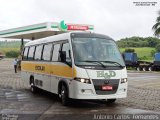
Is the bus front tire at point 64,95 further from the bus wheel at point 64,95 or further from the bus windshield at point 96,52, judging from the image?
the bus windshield at point 96,52

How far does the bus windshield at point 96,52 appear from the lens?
1254 cm

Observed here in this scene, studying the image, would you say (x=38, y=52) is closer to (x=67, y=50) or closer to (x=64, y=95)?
(x=67, y=50)

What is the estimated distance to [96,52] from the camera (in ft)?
42.4

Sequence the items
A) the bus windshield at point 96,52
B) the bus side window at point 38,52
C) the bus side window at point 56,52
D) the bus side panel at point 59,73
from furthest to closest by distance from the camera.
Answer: the bus side window at point 38,52 < the bus side window at point 56,52 < the bus side panel at point 59,73 < the bus windshield at point 96,52

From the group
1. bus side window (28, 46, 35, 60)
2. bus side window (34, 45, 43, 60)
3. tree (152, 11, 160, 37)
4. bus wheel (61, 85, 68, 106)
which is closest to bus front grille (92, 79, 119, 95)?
bus wheel (61, 85, 68, 106)

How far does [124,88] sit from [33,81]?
20.5 feet

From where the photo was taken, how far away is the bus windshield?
12.5 metres

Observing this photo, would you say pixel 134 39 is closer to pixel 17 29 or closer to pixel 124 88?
pixel 17 29

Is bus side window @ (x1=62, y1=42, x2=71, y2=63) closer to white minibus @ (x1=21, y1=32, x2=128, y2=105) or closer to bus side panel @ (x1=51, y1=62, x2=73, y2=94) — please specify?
white minibus @ (x1=21, y1=32, x2=128, y2=105)

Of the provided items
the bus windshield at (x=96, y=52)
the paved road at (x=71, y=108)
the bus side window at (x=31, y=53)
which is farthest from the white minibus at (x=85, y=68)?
the bus side window at (x=31, y=53)

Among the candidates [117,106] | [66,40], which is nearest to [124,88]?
[117,106]

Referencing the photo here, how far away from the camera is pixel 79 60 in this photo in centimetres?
1246

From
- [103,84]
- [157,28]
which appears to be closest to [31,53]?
[103,84]

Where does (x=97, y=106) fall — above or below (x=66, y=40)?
below
